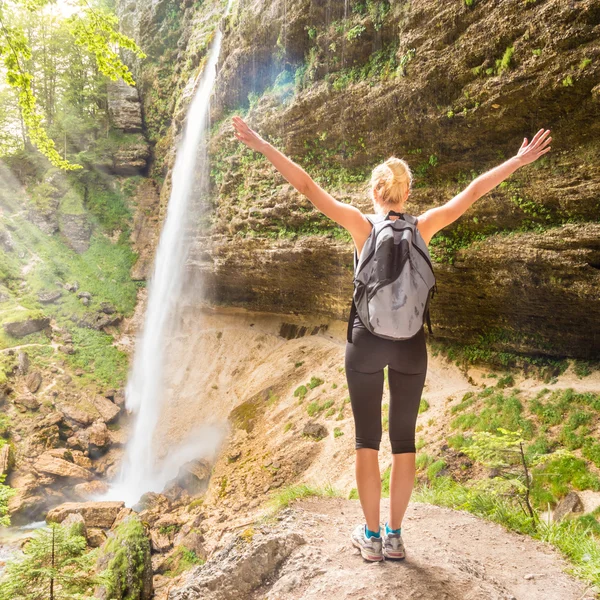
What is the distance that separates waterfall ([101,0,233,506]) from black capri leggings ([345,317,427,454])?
1277 cm

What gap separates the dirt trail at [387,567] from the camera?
7.94ft

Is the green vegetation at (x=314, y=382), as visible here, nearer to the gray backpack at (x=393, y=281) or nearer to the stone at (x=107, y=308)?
the gray backpack at (x=393, y=281)

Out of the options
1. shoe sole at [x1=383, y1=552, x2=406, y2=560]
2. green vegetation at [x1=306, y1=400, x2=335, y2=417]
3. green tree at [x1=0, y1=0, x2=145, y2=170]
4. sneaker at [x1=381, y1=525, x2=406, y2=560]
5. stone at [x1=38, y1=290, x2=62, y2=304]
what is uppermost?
green tree at [x1=0, y1=0, x2=145, y2=170]

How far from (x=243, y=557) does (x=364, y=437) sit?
147cm

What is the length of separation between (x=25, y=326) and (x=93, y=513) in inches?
417

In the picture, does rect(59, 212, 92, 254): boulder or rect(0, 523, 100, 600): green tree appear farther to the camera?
rect(59, 212, 92, 254): boulder

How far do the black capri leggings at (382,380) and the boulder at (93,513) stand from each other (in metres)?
11.7

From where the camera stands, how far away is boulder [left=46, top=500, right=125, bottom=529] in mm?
11266

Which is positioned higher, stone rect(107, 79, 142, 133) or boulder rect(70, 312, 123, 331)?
stone rect(107, 79, 142, 133)

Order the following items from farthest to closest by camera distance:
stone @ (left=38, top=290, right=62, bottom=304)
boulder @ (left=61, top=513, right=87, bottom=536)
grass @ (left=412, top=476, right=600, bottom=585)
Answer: stone @ (left=38, top=290, right=62, bottom=304) → boulder @ (left=61, top=513, right=87, bottom=536) → grass @ (left=412, top=476, right=600, bottom=585)

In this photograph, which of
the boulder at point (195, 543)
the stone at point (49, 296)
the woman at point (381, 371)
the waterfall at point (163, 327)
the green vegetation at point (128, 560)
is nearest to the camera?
the woman at point (381, 371)

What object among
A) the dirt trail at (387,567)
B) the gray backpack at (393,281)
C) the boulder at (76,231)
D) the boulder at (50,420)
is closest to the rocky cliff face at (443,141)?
the gray backpack at (393,281)

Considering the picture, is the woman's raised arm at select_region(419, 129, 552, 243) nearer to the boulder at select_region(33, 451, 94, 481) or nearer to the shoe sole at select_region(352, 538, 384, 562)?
the shoe sole at select_region(352, 538, 384, 562)

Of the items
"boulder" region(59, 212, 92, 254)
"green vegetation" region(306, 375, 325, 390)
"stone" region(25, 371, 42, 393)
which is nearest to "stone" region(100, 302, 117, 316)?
"boulder" region(59, 212, 92, 254)
